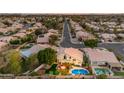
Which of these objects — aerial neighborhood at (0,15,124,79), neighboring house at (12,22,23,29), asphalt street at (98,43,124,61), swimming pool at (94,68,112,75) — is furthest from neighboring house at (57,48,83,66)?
neighboring house at (12,22,23,29)

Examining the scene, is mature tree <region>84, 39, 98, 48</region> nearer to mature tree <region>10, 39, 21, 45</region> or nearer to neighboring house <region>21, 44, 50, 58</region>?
neighboring house <region>21, 44, 50, 58</region>

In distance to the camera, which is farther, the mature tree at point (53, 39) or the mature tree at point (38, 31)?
the mature tree at point (38, 31)

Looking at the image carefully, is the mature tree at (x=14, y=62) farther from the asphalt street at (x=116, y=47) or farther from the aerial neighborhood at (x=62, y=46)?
the asphalt street at (x=116, y=47)

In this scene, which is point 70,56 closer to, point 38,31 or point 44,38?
point 44,38

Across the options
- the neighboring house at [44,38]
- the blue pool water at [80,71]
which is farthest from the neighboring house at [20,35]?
the blue pool water at [80,71]

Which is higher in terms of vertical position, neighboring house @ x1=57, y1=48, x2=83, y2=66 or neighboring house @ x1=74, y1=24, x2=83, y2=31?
neighboring house @ x1=74, y1=24, x2=83, y2=31
